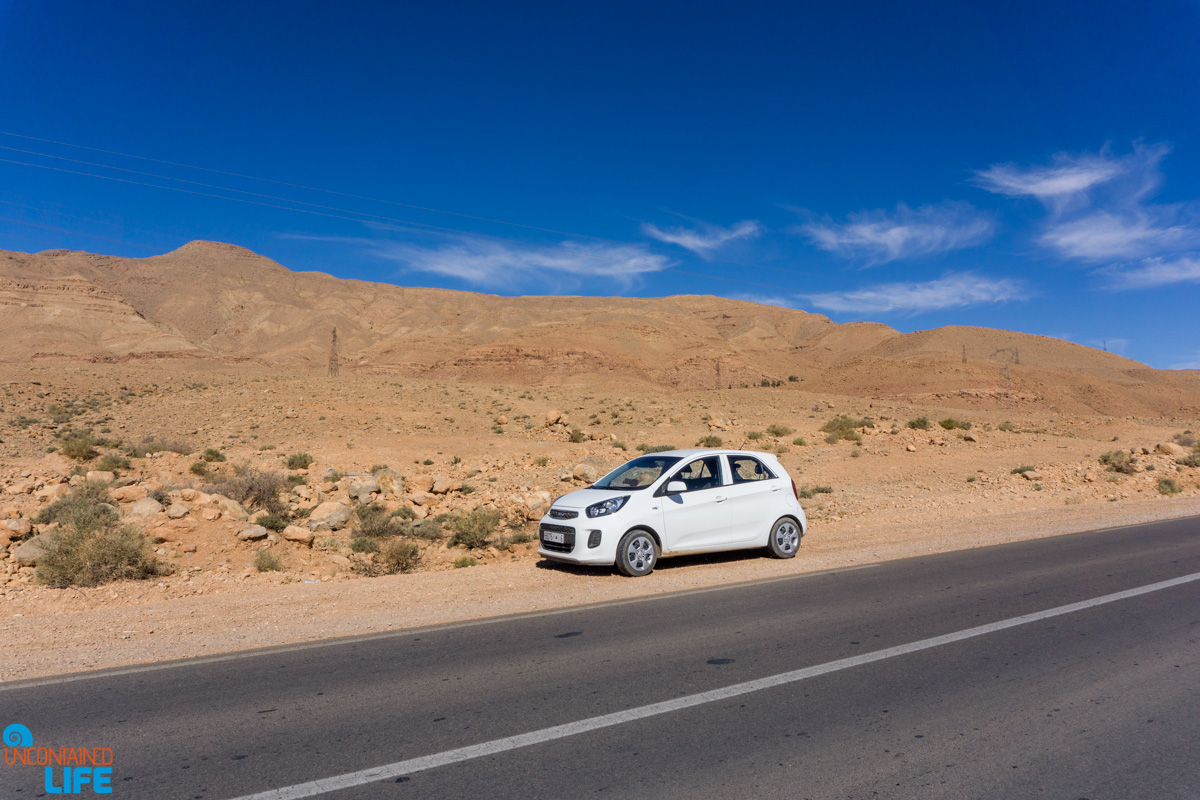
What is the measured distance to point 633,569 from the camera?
396 inches

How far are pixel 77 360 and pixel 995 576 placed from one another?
356ft

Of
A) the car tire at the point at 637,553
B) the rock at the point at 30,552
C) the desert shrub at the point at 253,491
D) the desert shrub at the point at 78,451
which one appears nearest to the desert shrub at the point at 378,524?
the desert shrub at the point at 253,491

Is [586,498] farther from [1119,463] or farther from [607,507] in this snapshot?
[1119,463]

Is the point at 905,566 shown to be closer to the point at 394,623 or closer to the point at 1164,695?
the point at 1164,695

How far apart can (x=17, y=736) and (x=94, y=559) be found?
6907 millimetres

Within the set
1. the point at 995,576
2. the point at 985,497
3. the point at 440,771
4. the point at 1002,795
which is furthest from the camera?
the point at 985,497

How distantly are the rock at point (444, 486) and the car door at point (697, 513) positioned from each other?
1040cm

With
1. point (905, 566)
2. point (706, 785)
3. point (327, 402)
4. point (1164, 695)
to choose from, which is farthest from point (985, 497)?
point (327, 402)

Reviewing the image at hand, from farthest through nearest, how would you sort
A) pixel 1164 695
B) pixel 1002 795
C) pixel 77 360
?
1. pixel 77 360
2. pixel 1164 695
3. pixel 1002 795

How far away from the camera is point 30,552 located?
40.2ft

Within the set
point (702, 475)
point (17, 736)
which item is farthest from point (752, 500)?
point (17, 736)

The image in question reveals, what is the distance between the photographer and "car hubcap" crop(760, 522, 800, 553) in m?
11.4

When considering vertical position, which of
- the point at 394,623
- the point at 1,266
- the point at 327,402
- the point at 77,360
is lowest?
the point at 394,623

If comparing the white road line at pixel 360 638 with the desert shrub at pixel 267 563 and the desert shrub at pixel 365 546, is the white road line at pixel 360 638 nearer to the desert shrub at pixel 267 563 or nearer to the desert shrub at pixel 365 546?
the desert shrub at pixel 267 563
